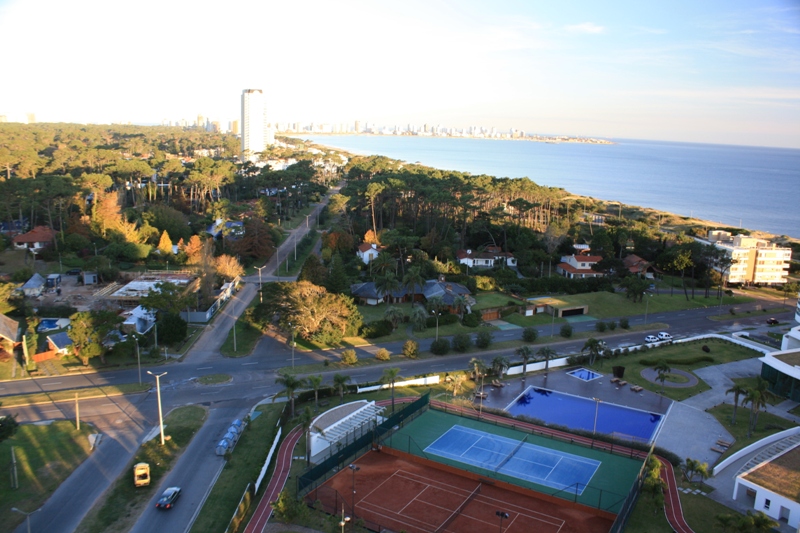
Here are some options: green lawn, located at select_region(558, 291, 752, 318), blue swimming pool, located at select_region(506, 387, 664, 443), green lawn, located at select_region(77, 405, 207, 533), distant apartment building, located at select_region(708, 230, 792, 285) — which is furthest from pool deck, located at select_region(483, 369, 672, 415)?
distant apartment building, located at select_region(708, 230, 792, 285)

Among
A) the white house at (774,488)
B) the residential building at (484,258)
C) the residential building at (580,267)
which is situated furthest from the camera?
the residential building at (484,258)

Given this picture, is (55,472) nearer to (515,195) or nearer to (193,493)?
(193,493)

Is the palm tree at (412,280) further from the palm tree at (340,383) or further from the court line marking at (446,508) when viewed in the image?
the court line marking at (446,508)

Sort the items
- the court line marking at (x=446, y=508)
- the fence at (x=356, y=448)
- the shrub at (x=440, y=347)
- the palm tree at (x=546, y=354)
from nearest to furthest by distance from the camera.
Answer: the court line marking at (x=446, y=508) → the fence at (x=356, y=448) → the palm tree at (x=546, y=354) → the shrub at (x=440, y=347)

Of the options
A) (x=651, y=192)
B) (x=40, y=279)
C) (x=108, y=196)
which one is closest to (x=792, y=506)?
(x=40, y=279)

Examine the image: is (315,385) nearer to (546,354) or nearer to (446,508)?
(446,508)

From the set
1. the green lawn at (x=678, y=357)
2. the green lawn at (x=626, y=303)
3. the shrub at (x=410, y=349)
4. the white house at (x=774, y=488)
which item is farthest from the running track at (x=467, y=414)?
the green lawn at (x=626, y=303)
